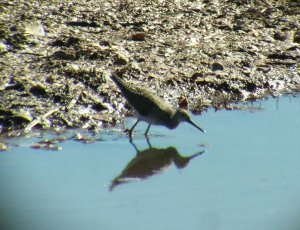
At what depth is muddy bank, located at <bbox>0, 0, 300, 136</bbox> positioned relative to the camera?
28.6ft

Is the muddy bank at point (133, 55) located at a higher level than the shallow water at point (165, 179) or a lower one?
lower

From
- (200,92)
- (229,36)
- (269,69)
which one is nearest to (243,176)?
(200,92)

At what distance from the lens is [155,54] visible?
32.9 feet

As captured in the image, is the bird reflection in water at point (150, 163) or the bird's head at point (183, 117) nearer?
the bird reflection in water at point (150, 163)

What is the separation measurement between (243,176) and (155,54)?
10.2 ft

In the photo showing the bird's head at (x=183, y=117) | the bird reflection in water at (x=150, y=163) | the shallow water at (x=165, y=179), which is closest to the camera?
the shallow water at (x=165, y=179)

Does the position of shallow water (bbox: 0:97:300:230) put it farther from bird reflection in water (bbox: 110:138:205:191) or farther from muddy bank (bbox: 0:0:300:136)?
muddy bank (bbox: 0:0:300:136)

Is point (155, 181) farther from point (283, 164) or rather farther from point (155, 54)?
point (155, 54)

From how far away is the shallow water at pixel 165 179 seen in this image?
6387 mm

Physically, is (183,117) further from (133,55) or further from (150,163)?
(133,55)

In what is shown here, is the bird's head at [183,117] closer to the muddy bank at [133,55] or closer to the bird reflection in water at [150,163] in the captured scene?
the bird reflection in water at [150,163]

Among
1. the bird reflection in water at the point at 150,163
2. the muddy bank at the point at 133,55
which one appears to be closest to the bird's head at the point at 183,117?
the bird reflection in water at the point at 150,163

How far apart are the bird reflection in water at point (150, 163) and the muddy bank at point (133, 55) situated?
0.83 metres

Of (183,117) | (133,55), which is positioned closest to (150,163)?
(183,117)
